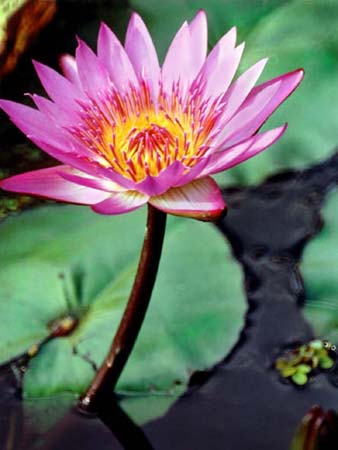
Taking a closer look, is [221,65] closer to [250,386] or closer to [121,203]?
[121,203]

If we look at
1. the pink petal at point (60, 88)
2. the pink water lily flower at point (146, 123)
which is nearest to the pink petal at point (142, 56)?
the pink water lily flower at point (146, 123)

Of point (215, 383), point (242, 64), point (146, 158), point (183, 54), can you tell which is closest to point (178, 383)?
point (215, 383)

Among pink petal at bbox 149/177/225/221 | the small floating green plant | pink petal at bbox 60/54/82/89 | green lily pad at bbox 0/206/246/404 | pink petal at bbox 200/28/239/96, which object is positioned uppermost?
pink petal at bbox 60/54/82/89

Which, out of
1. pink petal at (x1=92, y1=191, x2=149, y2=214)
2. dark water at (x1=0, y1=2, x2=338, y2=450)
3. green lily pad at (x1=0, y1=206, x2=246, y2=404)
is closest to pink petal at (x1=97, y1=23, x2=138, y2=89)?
pink petal at (x1=92, y1=191, x2=149, y2=214)

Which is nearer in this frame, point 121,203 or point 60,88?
point 121,203

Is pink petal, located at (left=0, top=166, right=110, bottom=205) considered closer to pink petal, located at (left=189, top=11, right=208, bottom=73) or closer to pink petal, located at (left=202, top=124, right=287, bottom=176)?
pink petal, located at (left=202, top=124, right=287, bottom=176)

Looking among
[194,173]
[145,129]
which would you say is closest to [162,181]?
[194,173]
